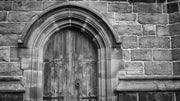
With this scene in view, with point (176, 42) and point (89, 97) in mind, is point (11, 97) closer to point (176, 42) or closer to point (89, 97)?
point (89, 97)

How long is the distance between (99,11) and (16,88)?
2453 mm

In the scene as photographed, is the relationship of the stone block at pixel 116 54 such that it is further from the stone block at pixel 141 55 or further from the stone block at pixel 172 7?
the stone block at pixel 172 7

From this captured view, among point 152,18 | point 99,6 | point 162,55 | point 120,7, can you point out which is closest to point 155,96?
point 162,55

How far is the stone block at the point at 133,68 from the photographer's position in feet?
16.3

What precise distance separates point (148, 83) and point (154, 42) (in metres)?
0.95

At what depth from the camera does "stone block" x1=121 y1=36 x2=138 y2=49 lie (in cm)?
506

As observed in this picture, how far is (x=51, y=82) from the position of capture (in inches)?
199

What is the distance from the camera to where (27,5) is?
5043 millimetres

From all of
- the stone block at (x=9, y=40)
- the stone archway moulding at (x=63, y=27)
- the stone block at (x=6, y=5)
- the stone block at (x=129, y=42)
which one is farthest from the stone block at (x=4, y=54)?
the stone block at (x=129, y=42)

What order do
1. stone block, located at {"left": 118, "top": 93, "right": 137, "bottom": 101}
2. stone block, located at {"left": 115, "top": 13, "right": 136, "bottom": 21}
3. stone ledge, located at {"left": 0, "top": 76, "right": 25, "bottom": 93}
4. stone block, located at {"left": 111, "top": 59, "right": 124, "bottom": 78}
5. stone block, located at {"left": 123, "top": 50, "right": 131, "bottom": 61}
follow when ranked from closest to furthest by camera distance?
1. stone ledge, located at {"left": 0, "top": 76, "right": 25, "bottom": 93}
2. stone block, located at {"left": 118, "top": 93, "right": 137, "bottom": 101}
3. stone block, located at {"left": 111, "top": 59, "right": 124, "bottom": 78}
4. stone block, located at {"left": 123, "top": 50, "right": 131, "bottom": 61}
5. stone block, located at {"left": 115, "top": 13, "right": 136, "bottom": 21}

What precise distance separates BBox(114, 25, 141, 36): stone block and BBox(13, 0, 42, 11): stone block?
5.95ft

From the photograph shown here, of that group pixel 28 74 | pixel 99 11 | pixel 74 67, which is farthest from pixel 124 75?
pixel 28 74

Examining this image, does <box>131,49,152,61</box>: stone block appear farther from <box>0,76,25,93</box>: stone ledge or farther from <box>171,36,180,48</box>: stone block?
<box>0,76,25,93</box>: stone ledge

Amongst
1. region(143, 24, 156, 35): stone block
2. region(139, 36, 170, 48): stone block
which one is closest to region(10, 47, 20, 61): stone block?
region(139, 36, 170, 48): stone block
